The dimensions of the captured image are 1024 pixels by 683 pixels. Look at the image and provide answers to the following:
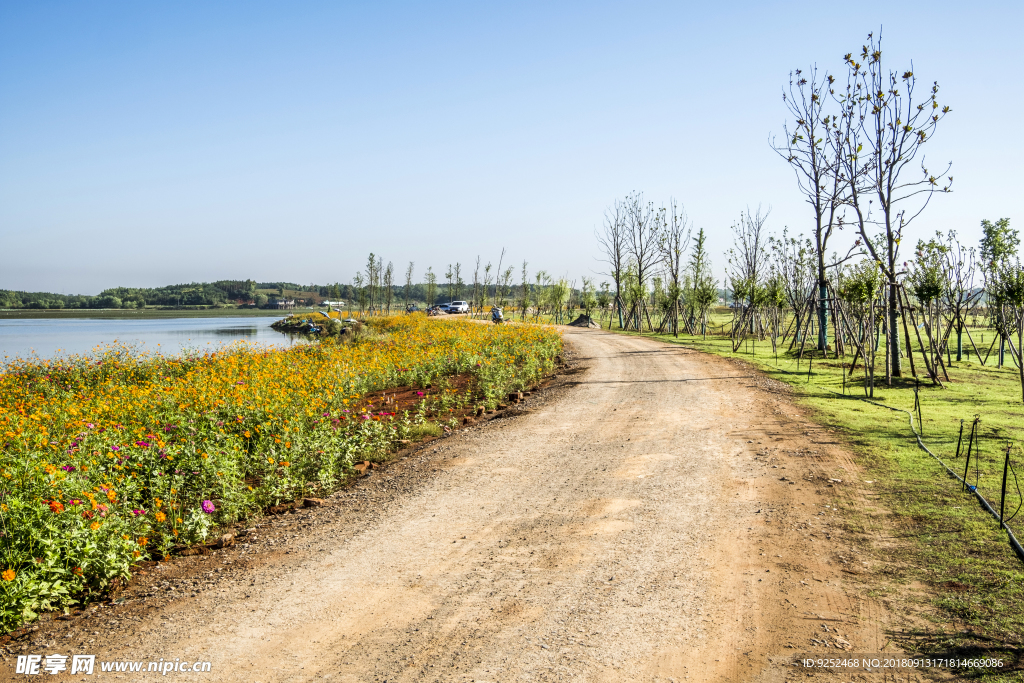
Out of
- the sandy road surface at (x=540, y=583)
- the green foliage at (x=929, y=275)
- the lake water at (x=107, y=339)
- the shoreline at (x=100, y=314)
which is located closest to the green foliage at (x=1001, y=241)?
the green foliage at (x=929, y=275)

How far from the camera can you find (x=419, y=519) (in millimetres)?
5992

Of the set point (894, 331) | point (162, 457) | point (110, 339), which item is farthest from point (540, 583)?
point (110, 339)

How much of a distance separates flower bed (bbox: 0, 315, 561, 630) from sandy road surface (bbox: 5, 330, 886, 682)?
461mm

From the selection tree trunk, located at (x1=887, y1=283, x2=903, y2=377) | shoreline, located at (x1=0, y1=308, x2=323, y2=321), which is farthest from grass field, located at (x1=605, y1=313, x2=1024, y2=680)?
shoreline, located at (x1=0, y1=308, x2=323, y2=321)

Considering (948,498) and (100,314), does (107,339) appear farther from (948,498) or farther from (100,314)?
(100,314)

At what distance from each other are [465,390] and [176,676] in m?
10.0

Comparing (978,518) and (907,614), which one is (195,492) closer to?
(907,614)

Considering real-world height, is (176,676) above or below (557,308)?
below

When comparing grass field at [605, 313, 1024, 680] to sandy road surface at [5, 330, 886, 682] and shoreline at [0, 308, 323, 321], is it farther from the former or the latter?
shoreline at [0, 308, 323, 321]

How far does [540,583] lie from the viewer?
4555 millimetres

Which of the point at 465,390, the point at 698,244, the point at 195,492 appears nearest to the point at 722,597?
the point at 195,492

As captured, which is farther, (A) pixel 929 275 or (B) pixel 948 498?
(A) pixel 929 275

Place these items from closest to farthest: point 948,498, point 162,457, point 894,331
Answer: point 948,498, point 162,457, point 894,331

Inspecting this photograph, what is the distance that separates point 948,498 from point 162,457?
8689 millimetres
